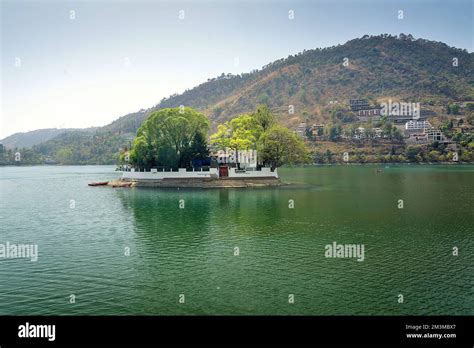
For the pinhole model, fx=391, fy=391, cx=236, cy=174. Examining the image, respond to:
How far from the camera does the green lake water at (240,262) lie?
16.6 metres

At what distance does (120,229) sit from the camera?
106 ft

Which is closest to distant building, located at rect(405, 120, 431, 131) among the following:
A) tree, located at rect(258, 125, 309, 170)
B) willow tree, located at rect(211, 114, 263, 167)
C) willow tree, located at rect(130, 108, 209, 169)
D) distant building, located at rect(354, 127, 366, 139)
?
distant building, located at rect(354, 127, 366, 139)

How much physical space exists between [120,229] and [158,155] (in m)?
40.1

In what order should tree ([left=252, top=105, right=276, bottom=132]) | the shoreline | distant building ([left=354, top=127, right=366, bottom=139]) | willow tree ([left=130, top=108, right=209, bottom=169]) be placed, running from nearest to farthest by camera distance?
the shoreline < willow tree ([left=130, top=108, right=209, bottom=169]) < tree ([left=252, top=105, right=276, bottom=132]) < distant building ([left=354, top=127, right=366, bottom=139])

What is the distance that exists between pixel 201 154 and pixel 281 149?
49.0 ft

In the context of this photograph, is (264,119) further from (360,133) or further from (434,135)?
(360,133)

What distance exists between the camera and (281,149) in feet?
229

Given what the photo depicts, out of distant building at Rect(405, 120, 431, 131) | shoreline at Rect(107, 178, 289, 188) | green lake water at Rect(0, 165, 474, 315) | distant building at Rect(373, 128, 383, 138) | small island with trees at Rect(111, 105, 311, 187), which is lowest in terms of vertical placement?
green lake water at Rect(0, 165, 474, 315)

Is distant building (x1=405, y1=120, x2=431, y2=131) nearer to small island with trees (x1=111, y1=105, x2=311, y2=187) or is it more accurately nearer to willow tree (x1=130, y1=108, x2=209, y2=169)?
small island with trees (x1=111, y1=105, x2=311, y2=187)
